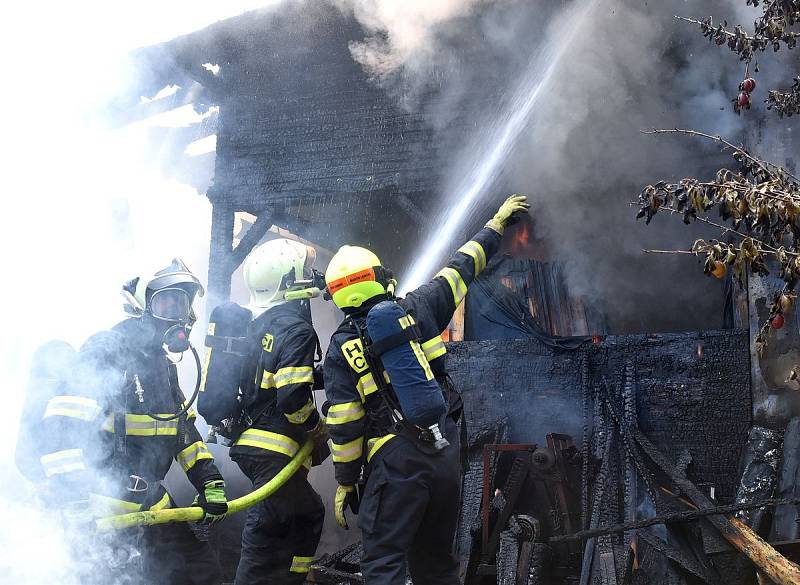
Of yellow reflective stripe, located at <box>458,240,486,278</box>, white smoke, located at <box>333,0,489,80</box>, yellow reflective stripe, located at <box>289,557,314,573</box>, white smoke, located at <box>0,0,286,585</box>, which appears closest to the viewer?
yellow reflective stripe, located at <box>458,240,486,278</box>

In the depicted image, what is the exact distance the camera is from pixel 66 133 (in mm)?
9883

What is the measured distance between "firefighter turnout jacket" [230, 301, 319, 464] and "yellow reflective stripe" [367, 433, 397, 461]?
0.71 m

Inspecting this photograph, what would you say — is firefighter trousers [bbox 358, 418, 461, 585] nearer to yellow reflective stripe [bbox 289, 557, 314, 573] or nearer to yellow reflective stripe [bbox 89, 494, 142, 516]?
yellow reflective stripe [bbox 289, 557, 314, 573]

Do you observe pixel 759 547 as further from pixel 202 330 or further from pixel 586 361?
pixel 202 330

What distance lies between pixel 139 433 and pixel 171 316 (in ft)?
2.36

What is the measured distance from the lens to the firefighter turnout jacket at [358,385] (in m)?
4.14

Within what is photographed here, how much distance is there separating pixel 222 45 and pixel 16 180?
305 cm

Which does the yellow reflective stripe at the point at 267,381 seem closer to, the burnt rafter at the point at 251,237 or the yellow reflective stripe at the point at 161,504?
the yellow reflective stripe at the point at 161,504

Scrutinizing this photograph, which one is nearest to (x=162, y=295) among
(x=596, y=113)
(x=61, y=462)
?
(x=61, y=462)

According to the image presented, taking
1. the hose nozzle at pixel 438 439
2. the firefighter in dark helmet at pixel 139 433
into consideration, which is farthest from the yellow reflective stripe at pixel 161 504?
the hose nozzle at pixel 438 439

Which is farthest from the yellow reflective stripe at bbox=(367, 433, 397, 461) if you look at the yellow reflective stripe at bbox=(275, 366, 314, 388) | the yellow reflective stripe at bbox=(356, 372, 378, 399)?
the yellow reflective stripe at bbox=(275, 366, 314, 388)

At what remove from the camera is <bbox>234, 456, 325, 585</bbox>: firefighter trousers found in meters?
4.73

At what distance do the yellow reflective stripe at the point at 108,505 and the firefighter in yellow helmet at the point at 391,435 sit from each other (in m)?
1.21

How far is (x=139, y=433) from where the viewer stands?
4363 millimetres
